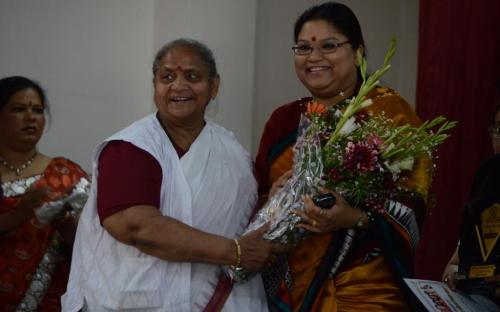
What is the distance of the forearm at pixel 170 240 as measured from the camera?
2.57 meters

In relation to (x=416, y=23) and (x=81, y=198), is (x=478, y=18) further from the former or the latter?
(x=81, y=198)

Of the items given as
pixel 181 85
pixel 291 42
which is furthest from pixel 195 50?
pixel 291 42

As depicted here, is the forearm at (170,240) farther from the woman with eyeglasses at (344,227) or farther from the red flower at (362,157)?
the red flower at (362,157)

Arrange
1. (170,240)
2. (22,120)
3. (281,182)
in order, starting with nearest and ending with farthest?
(170,240), (281,182), (22,120)

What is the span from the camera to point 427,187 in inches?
107

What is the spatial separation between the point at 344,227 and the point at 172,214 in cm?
59

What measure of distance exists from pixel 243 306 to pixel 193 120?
70 cm

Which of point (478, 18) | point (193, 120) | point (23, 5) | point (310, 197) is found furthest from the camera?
point (23, 5)

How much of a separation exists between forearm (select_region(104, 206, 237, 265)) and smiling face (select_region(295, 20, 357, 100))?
27.5 inches

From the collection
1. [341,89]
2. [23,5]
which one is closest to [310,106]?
[341,89]

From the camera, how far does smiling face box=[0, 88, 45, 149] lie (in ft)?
11.5

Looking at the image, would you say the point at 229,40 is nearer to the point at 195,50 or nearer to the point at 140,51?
the point at 140,51

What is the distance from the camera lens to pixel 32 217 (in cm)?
329

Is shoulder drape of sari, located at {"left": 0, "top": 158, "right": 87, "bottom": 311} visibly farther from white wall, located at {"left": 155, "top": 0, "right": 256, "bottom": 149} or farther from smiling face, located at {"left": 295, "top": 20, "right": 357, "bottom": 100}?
white wall, located at {"left": 155, "top": 0, "right": 256, "bottom": 149}
